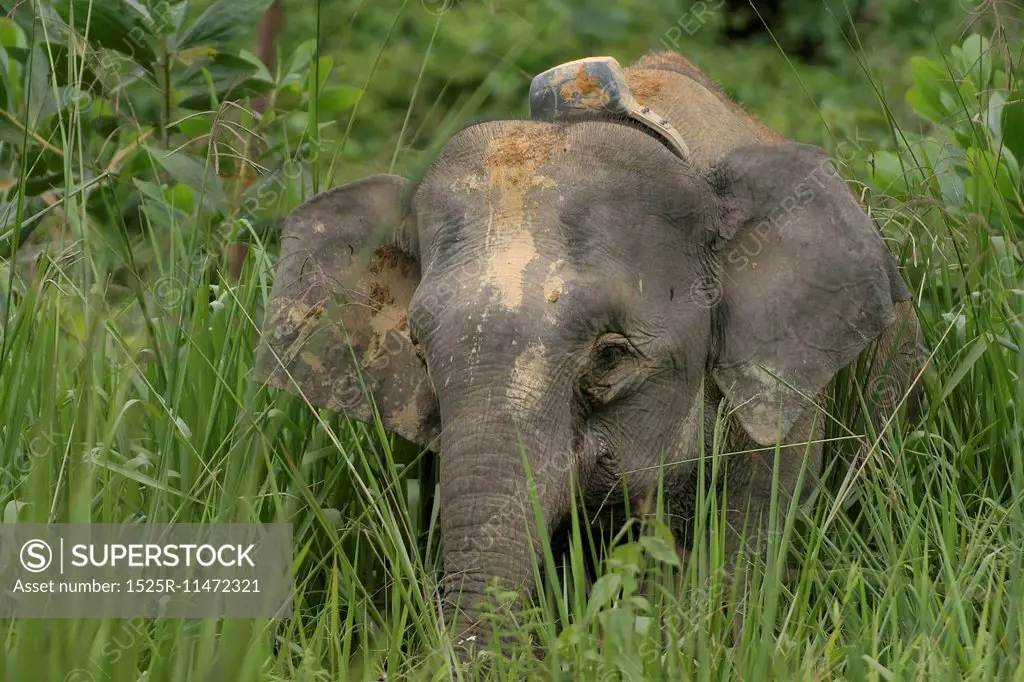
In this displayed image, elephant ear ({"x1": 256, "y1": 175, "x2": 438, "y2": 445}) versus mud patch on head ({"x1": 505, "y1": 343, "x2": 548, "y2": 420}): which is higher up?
elephant ear ({"x1": 256, "y1": 175, "x2": 438, "y2": 445})

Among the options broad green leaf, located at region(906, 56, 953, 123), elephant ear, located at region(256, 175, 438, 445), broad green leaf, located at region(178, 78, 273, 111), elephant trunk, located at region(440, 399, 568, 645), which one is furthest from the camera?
broad green leaf, located at region(906, 56, 953, 123)

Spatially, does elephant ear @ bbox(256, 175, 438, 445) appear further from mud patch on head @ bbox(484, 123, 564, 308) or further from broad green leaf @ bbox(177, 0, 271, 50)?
broad green leaf @ bbox(177, 0, 271, 50)

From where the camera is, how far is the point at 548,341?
3.66 m

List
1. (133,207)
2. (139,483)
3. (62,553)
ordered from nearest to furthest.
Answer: (62,553), (139,483), (133,207)

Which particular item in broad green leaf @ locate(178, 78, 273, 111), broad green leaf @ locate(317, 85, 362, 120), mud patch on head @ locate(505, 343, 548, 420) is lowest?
mud patch on head @ locate(505, 343, 548, 420)

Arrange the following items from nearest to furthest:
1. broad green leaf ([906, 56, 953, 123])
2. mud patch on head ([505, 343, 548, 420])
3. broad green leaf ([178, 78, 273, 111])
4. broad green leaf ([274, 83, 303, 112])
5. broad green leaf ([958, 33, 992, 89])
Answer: mud patch on head ([505, 343, 548, 420]) < broad green leaf ([958, 33, 992, 89]) < broad green leaf ([178, 78, 273, 111]) < broad green leaf ([906, 56, 953, 123]) < broad green leaf ([274, 83, 303, 112])

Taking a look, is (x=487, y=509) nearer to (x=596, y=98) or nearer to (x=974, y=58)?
(x=596, y=98)

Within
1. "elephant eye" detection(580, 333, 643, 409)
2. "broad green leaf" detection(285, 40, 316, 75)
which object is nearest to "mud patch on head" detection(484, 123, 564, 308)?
"elephant eye" detection(580, 333, 643, 409)

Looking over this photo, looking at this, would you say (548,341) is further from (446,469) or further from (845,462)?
(845,462)

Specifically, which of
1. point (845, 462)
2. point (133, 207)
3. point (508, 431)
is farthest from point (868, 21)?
point (508, 431)

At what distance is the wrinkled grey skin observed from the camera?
3.63 m

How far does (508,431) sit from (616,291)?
461 mm

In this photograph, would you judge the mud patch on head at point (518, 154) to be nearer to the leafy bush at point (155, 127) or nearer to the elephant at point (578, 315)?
the elephant at point (578, 315)

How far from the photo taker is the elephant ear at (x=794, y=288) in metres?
4.01
